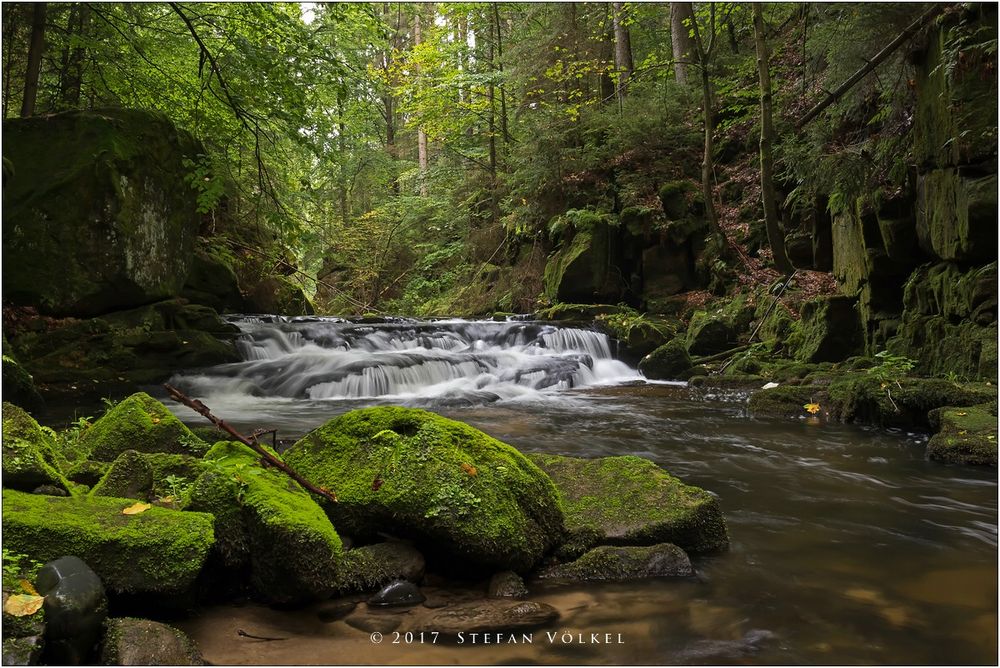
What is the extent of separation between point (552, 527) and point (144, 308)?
404 inches

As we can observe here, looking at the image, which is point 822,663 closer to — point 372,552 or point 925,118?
point 372,552

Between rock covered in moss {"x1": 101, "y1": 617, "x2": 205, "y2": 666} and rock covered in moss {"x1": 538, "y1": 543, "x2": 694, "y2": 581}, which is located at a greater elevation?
rock covered in moss {"x1": 101, "y1": 617, "x2": 205, "y2": 666}

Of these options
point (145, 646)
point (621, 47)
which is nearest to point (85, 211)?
point (145, 646)

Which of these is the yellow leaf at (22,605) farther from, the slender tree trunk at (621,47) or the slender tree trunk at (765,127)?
the slender tree trunk at (621,47)

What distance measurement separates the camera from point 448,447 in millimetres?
3529

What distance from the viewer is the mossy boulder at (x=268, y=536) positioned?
2863 millimetres

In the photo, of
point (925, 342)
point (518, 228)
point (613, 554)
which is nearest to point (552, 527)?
point (613, 554)

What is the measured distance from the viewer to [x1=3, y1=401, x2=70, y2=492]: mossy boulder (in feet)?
10.2

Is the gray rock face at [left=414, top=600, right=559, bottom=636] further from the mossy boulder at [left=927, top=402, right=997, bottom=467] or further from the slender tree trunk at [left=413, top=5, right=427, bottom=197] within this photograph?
the slender tree trunk at [left=413, top=5, right=427, bottom=197]

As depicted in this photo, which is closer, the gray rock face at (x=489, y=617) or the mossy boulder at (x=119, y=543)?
the mossy boulder at (x=119, y=543)

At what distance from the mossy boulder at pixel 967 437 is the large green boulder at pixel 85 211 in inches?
467

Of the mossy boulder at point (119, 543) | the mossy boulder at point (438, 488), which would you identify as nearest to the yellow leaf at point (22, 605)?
the mossy boulder at point (119, 543)

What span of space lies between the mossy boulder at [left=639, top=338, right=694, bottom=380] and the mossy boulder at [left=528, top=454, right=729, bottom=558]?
8.08 meters

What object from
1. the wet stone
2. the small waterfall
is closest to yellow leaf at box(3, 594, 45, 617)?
the wet stone
